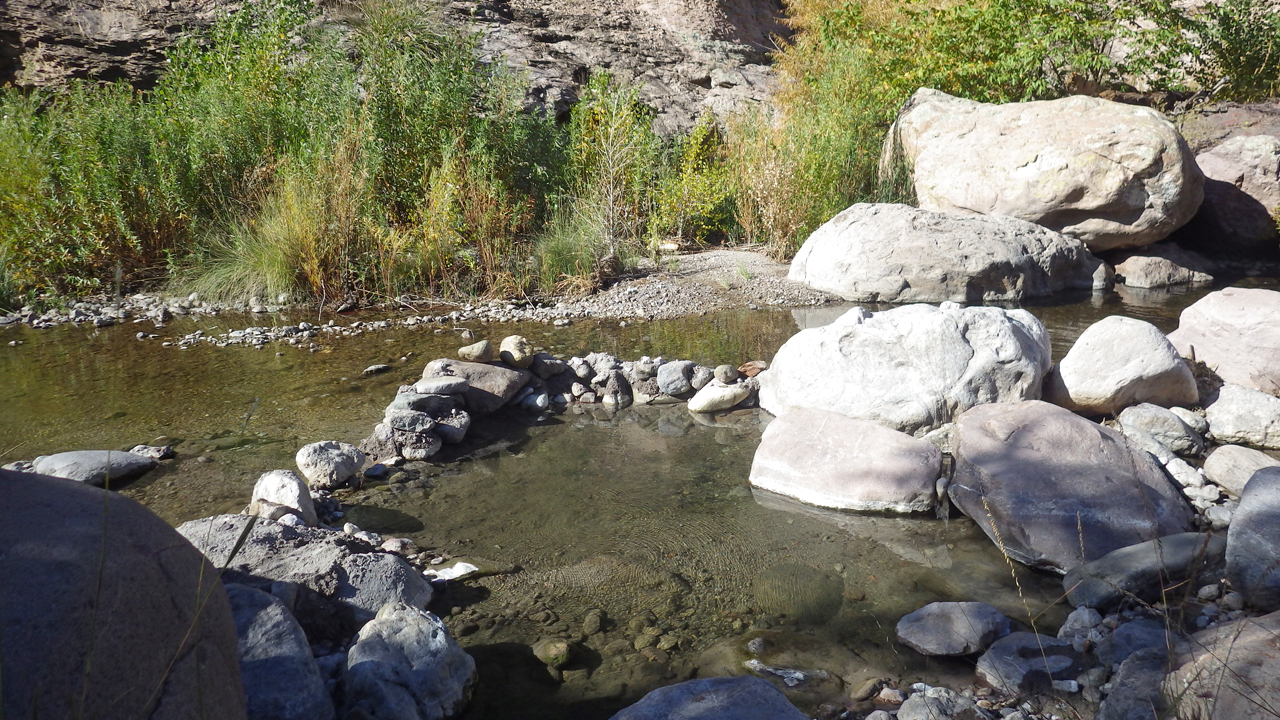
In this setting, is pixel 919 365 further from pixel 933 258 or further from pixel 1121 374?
pixel 933 258

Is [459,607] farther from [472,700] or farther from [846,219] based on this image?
[846,219]

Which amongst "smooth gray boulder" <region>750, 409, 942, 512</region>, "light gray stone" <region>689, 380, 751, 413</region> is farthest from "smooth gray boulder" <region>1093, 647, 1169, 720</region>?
"light gray stone" <region>689, 380, 751, 413</region>

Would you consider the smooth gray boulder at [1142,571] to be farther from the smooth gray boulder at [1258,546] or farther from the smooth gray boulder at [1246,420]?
the smooth gray boulder at [1246,420]

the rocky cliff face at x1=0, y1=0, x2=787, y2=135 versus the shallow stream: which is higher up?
the rocky cliff face at x1=0, y1=0, x2=787, y2=135

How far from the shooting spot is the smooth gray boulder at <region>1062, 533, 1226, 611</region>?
8.69 ft

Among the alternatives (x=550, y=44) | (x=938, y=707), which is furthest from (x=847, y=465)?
(x=550, y=44)

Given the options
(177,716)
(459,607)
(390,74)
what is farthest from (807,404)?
(390,74)

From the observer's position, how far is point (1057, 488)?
10.3ft

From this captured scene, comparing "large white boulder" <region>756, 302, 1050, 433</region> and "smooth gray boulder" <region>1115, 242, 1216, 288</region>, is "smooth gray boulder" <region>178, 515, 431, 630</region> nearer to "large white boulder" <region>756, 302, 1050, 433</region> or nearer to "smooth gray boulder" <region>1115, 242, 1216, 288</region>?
"large white boulder" <region>756, 302, 1050, 433</region>

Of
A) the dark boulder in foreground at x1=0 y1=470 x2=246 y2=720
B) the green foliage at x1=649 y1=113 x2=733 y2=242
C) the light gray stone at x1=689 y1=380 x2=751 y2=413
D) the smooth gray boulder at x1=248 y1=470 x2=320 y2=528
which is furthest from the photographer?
the green foliage at x1=649 y1=113 x2=733 y2=242

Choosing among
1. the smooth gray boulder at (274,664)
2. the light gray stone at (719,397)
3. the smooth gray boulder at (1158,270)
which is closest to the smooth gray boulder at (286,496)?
the smooth gray boulder at (274,664)

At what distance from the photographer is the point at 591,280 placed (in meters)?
7.74

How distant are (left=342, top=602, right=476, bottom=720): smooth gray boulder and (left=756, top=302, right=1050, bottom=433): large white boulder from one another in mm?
2440

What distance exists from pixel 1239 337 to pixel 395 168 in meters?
7.09
